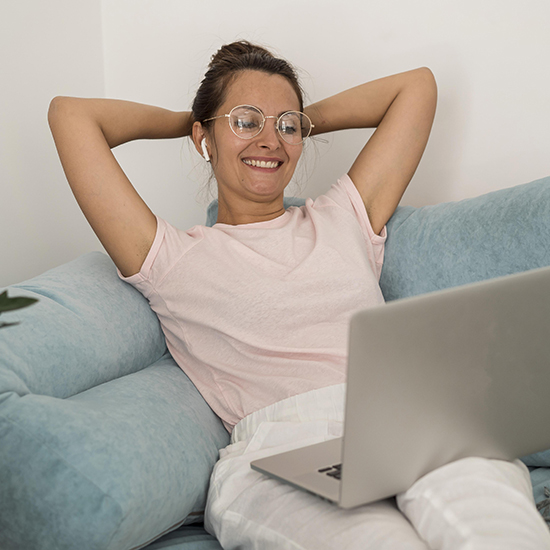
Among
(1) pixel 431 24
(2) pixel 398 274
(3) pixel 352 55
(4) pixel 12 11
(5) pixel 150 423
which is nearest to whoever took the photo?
(5) pixel 150 423

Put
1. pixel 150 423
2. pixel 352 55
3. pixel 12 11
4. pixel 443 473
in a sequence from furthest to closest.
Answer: pixel 352 55
pixel 12 11
pixel 150 423
pixel 443 473

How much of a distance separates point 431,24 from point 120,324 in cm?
142

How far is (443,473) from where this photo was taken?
0.76 m

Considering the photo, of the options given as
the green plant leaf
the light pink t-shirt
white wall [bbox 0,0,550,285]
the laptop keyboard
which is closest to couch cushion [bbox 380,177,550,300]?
the light pink t-shirt

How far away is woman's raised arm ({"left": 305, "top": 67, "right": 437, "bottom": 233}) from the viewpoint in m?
1.55

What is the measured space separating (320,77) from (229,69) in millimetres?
630

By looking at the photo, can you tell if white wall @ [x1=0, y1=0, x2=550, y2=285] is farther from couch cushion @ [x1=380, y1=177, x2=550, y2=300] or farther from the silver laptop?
the silver laptop

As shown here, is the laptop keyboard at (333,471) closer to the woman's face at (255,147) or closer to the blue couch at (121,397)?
the blue couch at (121,397)

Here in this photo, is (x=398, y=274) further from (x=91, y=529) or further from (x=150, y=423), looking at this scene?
(x=91, y=529)

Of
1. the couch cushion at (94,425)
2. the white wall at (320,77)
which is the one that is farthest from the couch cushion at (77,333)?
the white wall at (320,77)

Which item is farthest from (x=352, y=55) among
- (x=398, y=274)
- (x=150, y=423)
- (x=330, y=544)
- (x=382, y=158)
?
(x=330, y=544)

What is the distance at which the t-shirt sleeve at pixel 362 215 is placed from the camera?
1519 mm

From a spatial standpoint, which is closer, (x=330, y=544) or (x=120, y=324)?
(x=330, y=544)

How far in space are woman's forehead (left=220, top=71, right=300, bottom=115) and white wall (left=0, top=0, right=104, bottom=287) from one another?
736 millimetres
